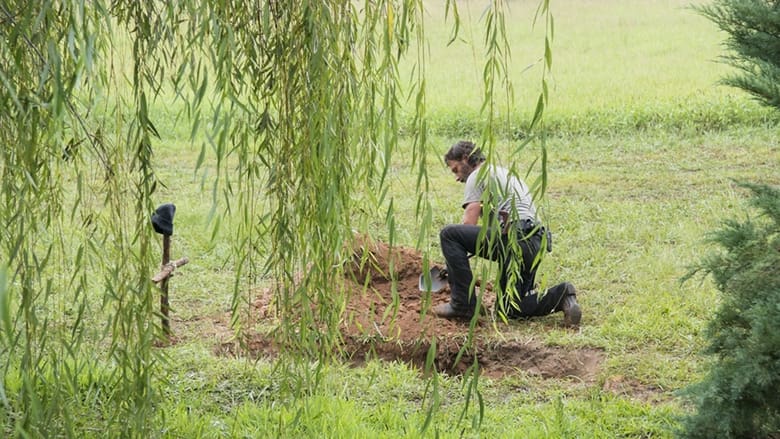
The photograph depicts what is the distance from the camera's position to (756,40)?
3.44 m

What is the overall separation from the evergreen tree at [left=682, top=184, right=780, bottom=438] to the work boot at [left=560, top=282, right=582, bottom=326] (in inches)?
79.0

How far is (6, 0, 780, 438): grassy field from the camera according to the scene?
4.16 metres

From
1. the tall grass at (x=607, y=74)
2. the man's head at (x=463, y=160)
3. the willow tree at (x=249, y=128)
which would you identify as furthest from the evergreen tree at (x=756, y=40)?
the tall grass at (x=607, y=74)

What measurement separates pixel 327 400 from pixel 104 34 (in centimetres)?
179

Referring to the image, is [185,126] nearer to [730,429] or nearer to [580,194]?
[580,194]

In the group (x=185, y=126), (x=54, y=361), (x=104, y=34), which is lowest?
(x=185, y=126)

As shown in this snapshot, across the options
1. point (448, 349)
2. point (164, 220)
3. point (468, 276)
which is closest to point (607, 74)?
point (468, 276)

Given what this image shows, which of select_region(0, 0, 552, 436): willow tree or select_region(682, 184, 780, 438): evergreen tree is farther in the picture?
select_region(682, 184, 780, 438): evergreen tree

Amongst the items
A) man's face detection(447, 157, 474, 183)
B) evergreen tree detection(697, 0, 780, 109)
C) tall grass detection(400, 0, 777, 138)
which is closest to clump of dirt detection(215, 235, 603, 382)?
man's face detection(447, 157, 474, 183)

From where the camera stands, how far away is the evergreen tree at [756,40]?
3352 millimetres

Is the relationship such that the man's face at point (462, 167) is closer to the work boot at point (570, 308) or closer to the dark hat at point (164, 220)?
the work boot at point (570, 308)

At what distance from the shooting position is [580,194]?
8.32 m

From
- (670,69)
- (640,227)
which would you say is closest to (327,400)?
(640,227)

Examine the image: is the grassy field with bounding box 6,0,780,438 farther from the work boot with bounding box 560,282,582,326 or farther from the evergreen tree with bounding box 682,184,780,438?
the evergreen tree with bounding box 682,184,780,438
